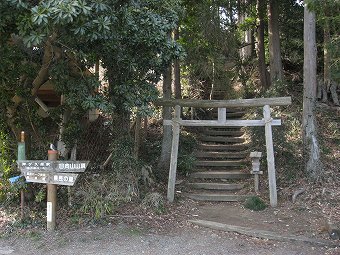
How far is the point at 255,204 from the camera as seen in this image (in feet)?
29.1

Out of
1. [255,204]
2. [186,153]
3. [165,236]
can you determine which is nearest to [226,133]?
[186,153]

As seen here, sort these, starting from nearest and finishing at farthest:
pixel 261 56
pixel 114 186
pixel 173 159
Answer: pixel 114 186
pixel 173 159
pixel 261 56

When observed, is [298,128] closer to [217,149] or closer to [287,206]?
[217,149]

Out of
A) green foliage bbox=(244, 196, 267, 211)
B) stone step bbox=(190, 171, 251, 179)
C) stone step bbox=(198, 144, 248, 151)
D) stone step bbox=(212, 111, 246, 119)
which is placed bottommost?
green foliage bbox=(244, 196, 267, 211)

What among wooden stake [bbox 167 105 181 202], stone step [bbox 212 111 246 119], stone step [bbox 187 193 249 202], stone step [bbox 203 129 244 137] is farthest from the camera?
stone step [bbox 212 111 246 119]

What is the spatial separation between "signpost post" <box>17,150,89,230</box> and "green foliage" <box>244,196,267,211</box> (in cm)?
404

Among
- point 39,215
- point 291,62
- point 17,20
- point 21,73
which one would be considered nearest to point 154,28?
point 17,20

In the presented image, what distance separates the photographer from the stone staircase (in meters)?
9.88

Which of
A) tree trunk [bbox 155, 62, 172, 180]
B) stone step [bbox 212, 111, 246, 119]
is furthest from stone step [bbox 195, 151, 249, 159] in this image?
stone step [bbox 212, 111, 246, 119]

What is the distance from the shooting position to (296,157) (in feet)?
35.4

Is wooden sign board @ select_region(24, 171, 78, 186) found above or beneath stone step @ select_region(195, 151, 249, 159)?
beneath

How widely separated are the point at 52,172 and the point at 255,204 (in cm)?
459

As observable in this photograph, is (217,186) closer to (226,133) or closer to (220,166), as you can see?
(220,166)

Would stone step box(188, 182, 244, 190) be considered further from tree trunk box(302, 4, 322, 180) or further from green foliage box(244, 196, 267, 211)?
tree trunk box(302, 4, 322, 180)
